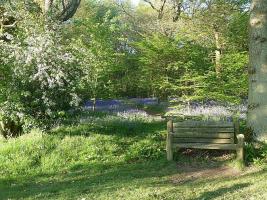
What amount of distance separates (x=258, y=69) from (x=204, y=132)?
6.31ft

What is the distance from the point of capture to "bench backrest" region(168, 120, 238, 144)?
10188 millimetres

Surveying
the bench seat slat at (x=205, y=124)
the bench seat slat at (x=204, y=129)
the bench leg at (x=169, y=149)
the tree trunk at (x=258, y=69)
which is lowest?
the bench leg at (x=169, y=149)

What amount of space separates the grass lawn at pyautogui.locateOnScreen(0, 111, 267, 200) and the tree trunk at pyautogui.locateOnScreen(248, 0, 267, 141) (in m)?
1.08

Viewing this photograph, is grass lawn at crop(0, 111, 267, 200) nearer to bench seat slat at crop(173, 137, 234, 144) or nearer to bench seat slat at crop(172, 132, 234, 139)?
bench seat slat at crop(173, 137, 234, 144)

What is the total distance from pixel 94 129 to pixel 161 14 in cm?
2738

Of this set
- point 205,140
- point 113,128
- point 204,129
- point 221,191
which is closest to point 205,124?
point 204,129

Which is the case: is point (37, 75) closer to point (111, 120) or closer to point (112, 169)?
point (112, 169)

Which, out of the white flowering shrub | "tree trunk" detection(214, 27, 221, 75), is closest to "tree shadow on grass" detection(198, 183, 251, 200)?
the white flowering shrub

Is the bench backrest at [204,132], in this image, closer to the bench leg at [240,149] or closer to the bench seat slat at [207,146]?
the bench seat slat at [207,146]

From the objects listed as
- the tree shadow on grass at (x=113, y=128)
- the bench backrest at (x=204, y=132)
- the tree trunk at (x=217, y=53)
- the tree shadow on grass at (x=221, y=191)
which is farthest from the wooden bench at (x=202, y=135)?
the tree trunk at (x=217, y=53)

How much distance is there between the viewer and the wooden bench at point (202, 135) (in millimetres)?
10141

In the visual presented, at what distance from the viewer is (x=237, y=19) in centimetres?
1631

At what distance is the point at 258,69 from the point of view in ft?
33.2

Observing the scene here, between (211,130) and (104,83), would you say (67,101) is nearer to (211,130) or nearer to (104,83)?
(211,130)
